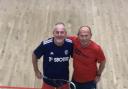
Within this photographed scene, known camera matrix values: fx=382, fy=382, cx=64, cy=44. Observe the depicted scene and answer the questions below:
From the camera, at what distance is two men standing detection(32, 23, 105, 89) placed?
407cm

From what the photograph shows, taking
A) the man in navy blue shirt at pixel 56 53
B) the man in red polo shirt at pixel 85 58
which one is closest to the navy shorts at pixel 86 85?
the man in red polo shirt at pixel 85 58

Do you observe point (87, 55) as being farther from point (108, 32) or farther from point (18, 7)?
point (18, 7)

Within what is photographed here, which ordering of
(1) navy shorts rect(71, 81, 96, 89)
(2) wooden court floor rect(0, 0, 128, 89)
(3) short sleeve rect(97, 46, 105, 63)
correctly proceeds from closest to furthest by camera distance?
(3) short sleeve rect(97, 46, 105, 63), (1) navy shorts rect(71, 81, 96, 89), (2) wooden court floor rect(0, 0, 128, 89)

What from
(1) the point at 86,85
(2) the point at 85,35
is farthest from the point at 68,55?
(1) the point at 86,85

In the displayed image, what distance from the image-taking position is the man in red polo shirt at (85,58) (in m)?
4.09

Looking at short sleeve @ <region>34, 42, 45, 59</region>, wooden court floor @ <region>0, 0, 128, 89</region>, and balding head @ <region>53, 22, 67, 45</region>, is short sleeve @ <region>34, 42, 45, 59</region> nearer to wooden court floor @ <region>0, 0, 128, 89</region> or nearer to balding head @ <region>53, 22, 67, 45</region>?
balding head @ <region>53, 22, 67, 45</region>

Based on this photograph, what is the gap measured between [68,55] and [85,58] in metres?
0.19

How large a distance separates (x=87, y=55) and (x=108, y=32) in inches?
154

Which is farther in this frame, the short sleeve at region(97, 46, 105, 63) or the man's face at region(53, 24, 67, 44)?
the short sleeve at region(97, 46, 105, 63)

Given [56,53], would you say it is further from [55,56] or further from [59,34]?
[59,34]

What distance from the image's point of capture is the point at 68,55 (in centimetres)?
418

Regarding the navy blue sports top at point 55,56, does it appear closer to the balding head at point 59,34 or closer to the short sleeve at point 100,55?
the balding head at point 59,34

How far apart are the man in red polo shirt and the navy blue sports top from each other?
0.10 meters

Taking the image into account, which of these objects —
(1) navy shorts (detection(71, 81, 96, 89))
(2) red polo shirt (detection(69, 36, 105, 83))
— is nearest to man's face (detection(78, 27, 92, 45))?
(2) red polo shirt (detection(69, 36, 105, 83))
